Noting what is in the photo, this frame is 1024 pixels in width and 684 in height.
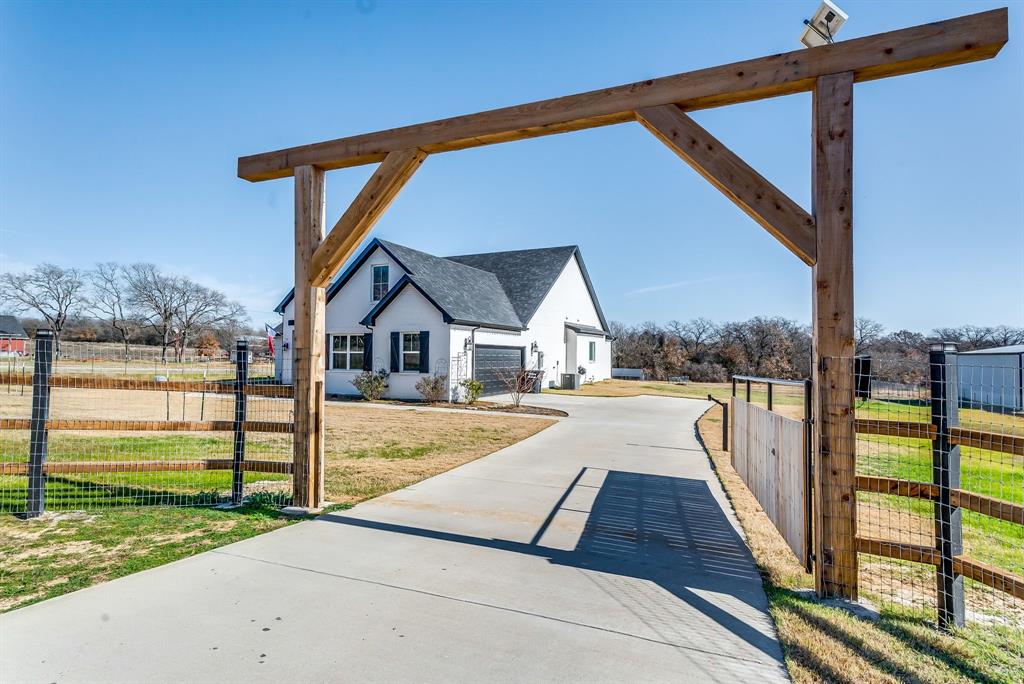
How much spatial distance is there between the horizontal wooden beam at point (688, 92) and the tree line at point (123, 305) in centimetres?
5270

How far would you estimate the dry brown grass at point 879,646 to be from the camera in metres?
2.46

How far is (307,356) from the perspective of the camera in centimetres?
528

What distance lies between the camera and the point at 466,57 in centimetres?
888

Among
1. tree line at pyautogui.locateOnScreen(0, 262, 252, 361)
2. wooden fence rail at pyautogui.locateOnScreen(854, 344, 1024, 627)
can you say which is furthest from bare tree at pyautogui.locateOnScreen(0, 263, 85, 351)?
wooden fence rail at pyautogui.locateOnScreen(854, 344, 1024, 627)

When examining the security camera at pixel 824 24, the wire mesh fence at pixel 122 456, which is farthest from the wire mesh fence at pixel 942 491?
the wire mesh fence at pixel 122 456

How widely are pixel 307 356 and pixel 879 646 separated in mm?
5103

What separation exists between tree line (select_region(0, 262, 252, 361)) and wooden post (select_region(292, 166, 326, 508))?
171ft

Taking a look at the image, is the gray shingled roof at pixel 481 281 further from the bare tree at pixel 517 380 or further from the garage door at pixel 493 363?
the bare tree at pixel 517 380

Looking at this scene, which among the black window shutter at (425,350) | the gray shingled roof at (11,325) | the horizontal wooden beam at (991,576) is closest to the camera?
the horizontal wooden beam at (991,576)

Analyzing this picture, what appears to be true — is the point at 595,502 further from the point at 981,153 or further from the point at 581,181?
the point at 581,181

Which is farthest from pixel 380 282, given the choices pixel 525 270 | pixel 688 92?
pixel 688 92

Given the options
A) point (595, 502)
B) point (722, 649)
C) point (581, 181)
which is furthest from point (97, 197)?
point (722, 649)

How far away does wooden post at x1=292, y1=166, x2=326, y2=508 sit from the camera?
17.3ft

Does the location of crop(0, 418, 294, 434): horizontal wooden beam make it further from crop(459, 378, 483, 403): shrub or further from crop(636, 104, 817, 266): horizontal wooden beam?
crop(459, 378, 483, 403): shrub
